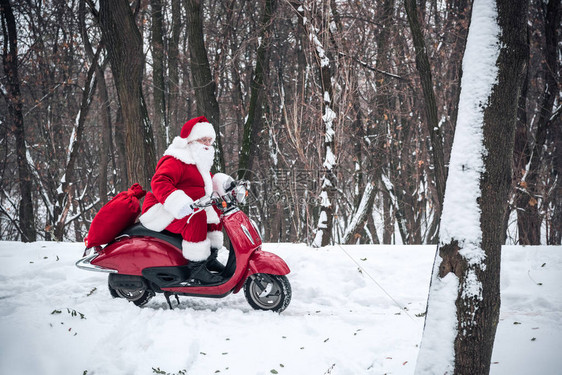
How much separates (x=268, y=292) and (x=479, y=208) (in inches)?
94.3

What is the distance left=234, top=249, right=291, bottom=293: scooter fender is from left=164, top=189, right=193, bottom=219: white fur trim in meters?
0.84

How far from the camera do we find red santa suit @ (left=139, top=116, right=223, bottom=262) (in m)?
4.11

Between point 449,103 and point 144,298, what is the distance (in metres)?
10.8

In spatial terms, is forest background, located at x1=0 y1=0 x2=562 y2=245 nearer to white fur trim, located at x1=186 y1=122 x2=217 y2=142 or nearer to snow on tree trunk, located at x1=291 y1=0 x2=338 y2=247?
snow on tree trunk, located at x1=291 y1=0 x2=338 y2=247

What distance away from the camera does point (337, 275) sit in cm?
508

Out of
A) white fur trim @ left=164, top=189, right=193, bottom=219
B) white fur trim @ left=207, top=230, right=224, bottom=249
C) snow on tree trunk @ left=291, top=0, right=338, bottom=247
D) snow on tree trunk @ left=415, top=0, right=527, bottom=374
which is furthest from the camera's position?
Answer: snow on tree trunk @ left=291, top=0, right=338, bottom=247

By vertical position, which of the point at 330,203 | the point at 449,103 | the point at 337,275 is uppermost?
the point at 449,103

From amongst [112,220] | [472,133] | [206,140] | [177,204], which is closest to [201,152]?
[206,140]

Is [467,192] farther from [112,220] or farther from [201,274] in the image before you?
[112,220]

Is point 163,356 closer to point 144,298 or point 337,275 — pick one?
point 144,298

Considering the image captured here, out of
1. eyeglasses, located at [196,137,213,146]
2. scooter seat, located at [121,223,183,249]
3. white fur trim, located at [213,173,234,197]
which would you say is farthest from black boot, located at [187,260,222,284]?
eyeglasses, located at [196,137,213,146]

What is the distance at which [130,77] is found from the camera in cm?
637

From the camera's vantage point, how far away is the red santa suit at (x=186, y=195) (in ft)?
13.5

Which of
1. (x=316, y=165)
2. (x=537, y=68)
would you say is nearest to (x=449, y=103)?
(x=537, y=68)
